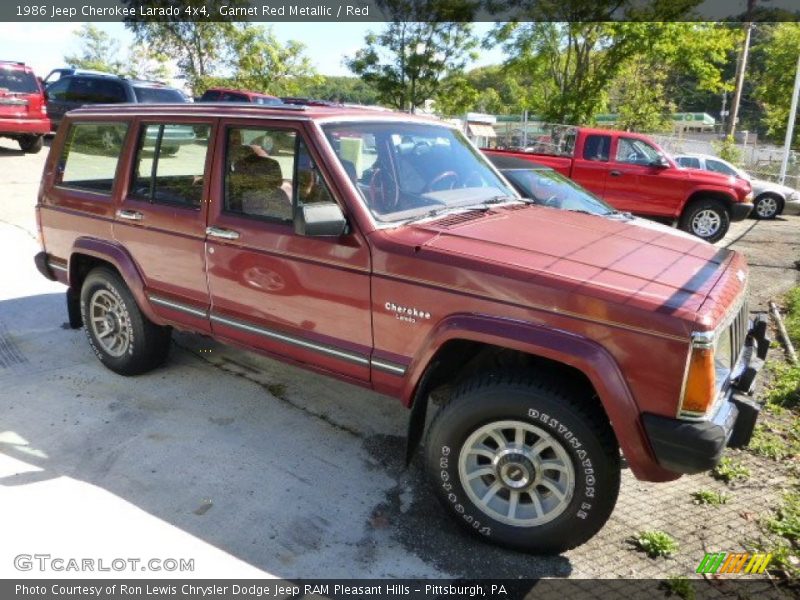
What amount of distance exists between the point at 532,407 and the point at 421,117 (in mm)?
2250

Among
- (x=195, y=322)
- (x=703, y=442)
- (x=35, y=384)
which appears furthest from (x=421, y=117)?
(x=35, y=384)

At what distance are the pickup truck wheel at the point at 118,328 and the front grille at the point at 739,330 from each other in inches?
144

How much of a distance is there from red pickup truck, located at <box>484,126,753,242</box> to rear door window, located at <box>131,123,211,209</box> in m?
7.27

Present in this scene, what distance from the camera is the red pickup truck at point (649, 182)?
10.6m

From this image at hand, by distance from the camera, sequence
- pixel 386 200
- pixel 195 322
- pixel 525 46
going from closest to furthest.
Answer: pixel 386 200 < pixel 195 322 < pixel 525 46

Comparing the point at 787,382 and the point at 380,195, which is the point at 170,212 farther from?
the point at 787,382

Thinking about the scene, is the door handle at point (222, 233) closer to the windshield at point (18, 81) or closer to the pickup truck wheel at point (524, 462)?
the pickup truck wheel at point (524, 462)

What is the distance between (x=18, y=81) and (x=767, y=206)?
56.2 ft

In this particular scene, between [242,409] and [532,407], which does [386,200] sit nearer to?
[532,407]

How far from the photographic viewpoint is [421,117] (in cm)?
418

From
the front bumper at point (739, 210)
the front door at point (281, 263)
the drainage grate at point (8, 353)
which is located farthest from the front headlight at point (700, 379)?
the front bumper at point (739, 210)

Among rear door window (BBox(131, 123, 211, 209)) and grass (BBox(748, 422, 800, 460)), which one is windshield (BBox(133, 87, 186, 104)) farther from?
grass (BBox(748, 422, 800, 460))

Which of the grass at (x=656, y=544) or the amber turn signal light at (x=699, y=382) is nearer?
the amber turn signal light at (x=699, y=382)

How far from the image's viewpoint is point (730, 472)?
A: 3.63 meters
